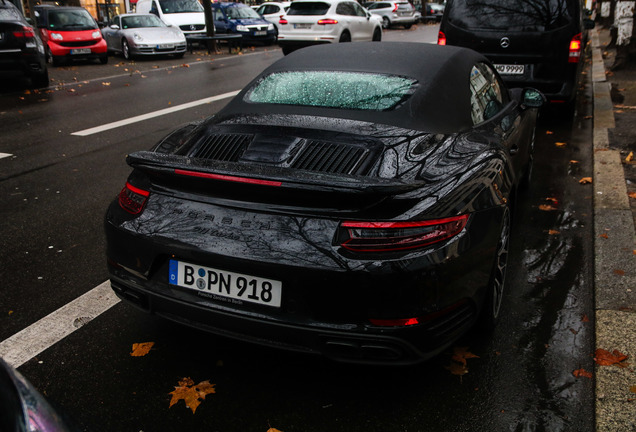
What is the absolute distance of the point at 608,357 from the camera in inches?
128

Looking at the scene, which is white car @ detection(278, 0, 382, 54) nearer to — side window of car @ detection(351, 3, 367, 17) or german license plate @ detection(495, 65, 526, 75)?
side window of car @ detection(351, 3, 367, 17)

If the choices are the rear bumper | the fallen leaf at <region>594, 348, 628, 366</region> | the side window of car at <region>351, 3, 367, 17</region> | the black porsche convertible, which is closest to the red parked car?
the side window of car at <region>351, 3, 367, 17</region>

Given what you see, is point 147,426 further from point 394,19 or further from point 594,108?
point 394,19

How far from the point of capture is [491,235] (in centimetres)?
304

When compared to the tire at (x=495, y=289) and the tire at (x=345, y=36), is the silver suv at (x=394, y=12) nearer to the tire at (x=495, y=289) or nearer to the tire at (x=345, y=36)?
the tire at (x=345, y=36)

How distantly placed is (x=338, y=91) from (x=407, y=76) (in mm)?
422

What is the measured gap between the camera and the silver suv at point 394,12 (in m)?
38.7

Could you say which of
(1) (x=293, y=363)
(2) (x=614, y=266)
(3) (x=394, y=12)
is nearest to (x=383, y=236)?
(1) (x=293, y=363)

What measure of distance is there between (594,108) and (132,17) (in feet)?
51.5

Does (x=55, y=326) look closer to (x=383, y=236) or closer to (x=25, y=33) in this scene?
(x=383, y=236)

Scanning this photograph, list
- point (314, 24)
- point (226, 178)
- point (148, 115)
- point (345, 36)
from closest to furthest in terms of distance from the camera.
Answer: point (226, 178) → point (148, 115) → point (314, 24) → point (345, 36)

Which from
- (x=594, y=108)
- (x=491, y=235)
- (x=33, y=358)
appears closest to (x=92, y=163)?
(x=33, y=358)

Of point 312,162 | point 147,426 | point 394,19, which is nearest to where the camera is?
point 147,426

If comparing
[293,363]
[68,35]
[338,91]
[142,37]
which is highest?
[338,91]
